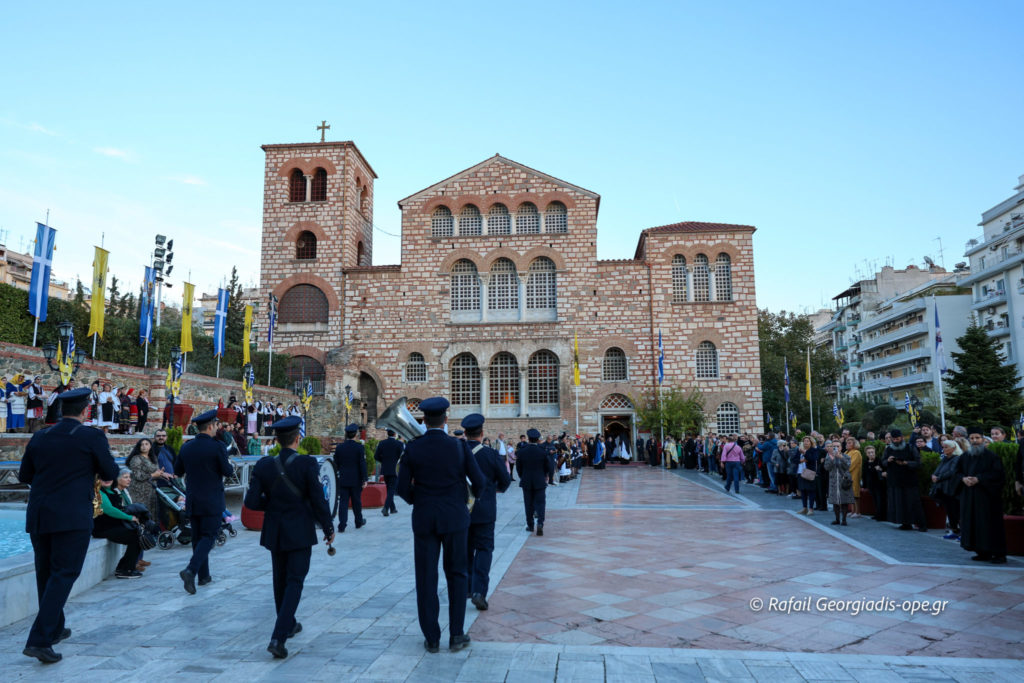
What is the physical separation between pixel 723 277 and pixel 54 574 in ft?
104

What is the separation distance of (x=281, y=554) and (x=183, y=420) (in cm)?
1987

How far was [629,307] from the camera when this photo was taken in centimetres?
3225

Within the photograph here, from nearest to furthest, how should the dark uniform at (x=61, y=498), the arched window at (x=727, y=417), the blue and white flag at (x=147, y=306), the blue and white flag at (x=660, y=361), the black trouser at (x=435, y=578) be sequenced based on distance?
1. the dark uniform at (x=61, y=498)
2. the black trouser at (x=435, y=578)
3. the blue and white flag at (x=147, y=306)
4. the blue and white flag at (x=660, y=361)
5. the arched window at (x=727, y=417)

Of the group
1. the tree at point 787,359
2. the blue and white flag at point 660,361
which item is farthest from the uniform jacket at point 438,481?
the tree at point 787,359

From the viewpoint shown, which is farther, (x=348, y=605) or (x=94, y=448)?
(x=348, y=605)

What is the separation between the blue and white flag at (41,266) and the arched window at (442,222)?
59.5 feet

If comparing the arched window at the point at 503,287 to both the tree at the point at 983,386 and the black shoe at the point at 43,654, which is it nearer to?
the tree at the point at 983,386

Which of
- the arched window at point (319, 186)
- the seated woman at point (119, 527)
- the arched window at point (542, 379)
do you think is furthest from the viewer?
the arched window at point (319, 186)

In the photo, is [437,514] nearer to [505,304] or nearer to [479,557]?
[479,557]

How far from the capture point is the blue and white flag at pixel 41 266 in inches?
693

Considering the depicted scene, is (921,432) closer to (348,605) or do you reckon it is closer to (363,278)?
(348,605)

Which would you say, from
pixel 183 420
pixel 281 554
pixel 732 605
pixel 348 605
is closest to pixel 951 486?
pixel 732 605

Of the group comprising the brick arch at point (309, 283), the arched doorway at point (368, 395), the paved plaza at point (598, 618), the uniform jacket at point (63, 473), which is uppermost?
the brick arch at point (309, 283)

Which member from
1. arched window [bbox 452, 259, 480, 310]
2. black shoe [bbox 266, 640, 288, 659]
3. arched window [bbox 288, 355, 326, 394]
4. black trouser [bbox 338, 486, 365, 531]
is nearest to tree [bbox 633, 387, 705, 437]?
arched window [bbox 452, 259, 480, 310]
